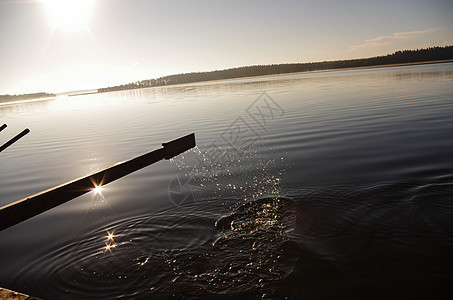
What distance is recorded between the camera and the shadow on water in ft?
12.1

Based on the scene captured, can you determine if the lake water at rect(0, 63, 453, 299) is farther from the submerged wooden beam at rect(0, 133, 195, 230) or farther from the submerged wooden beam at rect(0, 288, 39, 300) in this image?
the submerged wooden beam at rect(0, 133, 195, 230)

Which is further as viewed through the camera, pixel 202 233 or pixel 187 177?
pixel 187 177

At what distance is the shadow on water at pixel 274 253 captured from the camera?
3680mm

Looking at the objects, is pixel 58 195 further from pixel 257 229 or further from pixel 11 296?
pixel 257 229

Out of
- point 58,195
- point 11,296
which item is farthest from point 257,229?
point 11,296

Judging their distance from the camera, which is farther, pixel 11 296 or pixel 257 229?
pixel 257 229

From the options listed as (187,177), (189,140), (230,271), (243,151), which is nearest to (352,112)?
(243,151)

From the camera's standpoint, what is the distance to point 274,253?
4375 millimetres

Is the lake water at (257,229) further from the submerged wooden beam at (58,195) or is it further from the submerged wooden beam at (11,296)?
the submerged wooden beam at (58,195)

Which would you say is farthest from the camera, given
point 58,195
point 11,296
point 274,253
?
point 274,253

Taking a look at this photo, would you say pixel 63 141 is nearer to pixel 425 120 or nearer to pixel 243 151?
pixel 243 151

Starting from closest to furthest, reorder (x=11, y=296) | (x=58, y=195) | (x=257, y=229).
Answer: (x=11, y=296), (x=58, y=195), (x=257, y=229)

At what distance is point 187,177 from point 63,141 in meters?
15.5

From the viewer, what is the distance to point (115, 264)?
4512 mm
